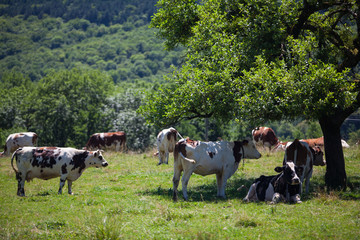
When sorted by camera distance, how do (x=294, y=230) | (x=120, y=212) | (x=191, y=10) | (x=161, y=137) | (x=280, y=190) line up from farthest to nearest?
(x=161, y=137)
(x=191, y=10)
(x=280, y=190)
(x=120, y=212)
(x=294, y=230)

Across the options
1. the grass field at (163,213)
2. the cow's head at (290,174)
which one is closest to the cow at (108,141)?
the grass field at (163,213)

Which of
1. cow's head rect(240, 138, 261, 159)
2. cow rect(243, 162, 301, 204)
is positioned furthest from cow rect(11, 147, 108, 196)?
cow rect(243, 162, 301, 204)

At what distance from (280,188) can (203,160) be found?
293 centimetres

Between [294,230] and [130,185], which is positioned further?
[130,185]

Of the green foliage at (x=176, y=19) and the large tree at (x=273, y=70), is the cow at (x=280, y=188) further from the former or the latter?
the green foliage at (x=176, y=19)

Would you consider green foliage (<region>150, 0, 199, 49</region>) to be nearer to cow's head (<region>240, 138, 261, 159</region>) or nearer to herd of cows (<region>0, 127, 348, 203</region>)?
cow's head (<region>240, 138, 261, 159</region>)

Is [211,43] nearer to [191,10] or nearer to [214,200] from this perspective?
[191,10]

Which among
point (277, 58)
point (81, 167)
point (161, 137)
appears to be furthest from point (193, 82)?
point (161, 137)

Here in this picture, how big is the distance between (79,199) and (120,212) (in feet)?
9.41

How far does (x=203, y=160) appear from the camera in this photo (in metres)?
14.8

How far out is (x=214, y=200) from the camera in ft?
46.0

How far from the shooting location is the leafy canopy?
45.3 feet

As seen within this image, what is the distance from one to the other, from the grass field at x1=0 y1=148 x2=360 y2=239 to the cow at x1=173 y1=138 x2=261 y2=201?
646mm

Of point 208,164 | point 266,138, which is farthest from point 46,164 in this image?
point 266,138
